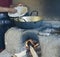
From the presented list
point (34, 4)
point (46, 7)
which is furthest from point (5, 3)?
point (46, 7)

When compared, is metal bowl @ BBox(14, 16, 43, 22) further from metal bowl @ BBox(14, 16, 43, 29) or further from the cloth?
the cloth

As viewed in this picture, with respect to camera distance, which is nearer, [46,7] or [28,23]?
[28,23]

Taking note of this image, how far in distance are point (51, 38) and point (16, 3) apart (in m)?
0.81

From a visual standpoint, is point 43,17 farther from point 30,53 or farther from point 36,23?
point 30,53

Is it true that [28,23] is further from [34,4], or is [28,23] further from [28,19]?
[34,4]

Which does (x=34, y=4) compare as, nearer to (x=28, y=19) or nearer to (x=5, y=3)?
(x=28, y=19)

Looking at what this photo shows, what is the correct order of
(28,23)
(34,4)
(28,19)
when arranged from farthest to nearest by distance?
(34,4), (28,19), (28,23)

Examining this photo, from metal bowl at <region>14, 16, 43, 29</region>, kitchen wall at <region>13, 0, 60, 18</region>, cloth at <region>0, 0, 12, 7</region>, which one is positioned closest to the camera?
metal bowl at <region>14, 16, 43, 29</region>

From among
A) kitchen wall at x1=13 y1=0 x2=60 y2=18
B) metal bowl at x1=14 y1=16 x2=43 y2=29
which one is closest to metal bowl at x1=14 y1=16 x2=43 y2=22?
metal bowl at x1=14 y1=16 x2=43 y2=29

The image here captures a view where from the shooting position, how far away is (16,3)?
2154 millimetres

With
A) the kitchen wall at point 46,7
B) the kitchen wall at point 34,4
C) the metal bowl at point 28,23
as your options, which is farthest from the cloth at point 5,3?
the metal bowl at point 28,23

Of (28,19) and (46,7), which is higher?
(46,7)

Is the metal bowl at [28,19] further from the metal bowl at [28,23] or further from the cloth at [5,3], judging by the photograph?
the cloth at [5,3]

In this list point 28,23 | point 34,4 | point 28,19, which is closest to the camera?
point 28,23
